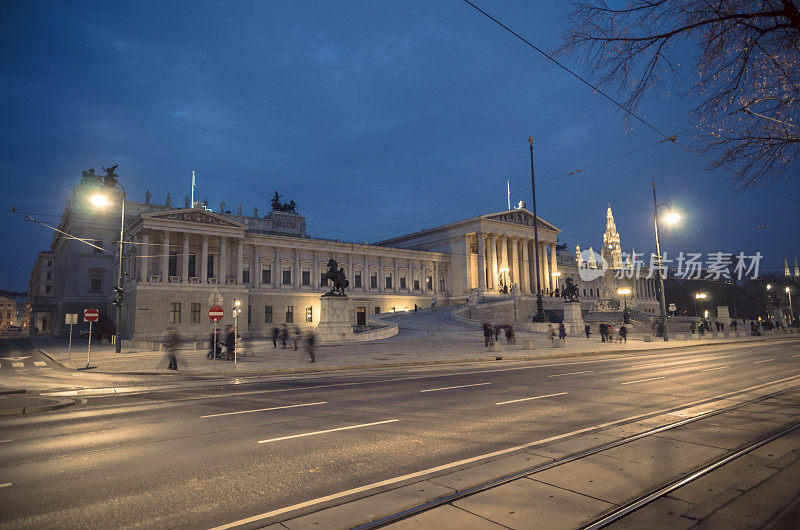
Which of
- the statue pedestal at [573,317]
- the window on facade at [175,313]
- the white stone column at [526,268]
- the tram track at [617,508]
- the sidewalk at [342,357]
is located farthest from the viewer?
the white stone column at [526,268]

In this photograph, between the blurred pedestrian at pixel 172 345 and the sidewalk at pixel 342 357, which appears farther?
the sidewalk at pixel 342 357

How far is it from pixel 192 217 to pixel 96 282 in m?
26.5

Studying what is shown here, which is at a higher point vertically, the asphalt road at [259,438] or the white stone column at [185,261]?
the white stone column at [185,261]

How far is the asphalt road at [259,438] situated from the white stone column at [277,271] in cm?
5221

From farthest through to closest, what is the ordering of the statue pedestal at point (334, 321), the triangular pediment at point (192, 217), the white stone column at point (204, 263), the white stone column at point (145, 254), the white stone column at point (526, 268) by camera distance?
the white stone column at point (526, 268) < the white stone column at point (204, 263) < the triangular pediment at point (192, 217) < the white stone column at point (145, 254) < the statue pedestal at point (334, 321)

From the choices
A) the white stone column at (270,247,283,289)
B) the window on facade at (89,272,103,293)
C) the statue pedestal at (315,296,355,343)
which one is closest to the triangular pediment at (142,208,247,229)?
the white stone column at (270,247,283,289)

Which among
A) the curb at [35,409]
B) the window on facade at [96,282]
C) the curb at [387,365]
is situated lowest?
the curb at [387,365]

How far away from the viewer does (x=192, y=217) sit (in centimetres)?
5525

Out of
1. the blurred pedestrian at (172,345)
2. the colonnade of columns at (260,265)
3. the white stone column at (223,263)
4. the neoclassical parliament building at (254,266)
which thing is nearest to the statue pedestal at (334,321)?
the neoclassical parliament building at (254,266)

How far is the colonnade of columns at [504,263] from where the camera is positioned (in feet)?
268

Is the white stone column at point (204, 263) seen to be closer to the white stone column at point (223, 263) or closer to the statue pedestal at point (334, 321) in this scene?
the white stone column at point (223, 263)

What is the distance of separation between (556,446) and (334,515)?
3.88m

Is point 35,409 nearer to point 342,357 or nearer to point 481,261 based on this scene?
point 342,357

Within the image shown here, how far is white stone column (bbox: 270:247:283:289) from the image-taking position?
65688 mm
